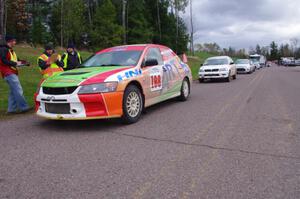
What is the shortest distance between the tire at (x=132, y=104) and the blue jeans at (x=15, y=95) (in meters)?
2.87

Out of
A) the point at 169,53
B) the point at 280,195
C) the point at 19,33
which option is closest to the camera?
the point at 280,195

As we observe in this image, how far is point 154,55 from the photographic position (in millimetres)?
7699

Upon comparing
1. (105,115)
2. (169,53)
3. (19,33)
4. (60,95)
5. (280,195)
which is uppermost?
(19,33)

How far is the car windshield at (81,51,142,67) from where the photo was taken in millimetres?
6887

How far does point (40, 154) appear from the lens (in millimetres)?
4352

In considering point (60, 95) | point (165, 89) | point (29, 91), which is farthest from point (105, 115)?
point (29, 91)

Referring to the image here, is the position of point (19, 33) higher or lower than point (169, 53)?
higher

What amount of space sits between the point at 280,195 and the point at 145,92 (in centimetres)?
413

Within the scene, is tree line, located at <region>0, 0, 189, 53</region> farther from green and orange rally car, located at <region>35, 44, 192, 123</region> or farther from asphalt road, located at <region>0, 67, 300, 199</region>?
asphalt road, located at <region>0, 67, 300, 199</region>

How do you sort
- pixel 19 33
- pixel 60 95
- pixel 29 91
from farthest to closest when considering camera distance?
pixel 19 33 → pixel 29 91 → pixel 60 95

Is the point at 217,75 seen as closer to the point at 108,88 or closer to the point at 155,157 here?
the point at 108,88

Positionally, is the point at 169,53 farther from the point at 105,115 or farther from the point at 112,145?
the point at 112,145

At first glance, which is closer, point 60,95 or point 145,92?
point 60,95

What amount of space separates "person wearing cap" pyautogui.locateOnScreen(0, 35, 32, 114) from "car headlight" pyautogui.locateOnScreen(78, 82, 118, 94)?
249 cm
